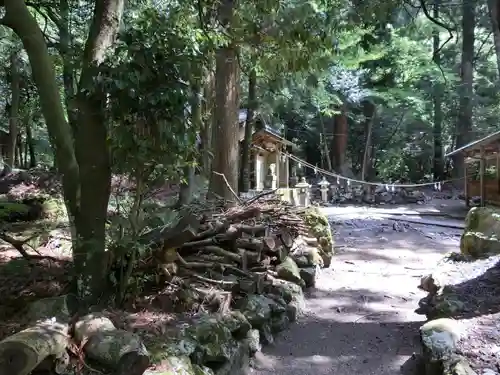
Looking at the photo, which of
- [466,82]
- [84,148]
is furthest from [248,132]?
[466,82]

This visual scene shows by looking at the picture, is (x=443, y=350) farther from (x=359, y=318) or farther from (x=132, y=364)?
(x=359, y=318)

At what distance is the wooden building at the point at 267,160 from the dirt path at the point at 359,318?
6.49 metres

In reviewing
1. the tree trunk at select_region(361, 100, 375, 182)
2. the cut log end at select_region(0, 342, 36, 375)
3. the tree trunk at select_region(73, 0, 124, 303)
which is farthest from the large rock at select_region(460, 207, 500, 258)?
the tree trunk at select_region(361, 100, 375, 182)

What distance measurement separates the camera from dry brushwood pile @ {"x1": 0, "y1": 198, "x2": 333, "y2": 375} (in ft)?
9.62

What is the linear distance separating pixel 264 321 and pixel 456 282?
8.00 ft

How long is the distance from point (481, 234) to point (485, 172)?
1096 centimetres

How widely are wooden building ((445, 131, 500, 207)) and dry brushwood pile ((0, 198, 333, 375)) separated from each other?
10.4 m

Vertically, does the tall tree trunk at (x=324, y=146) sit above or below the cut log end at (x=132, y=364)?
above

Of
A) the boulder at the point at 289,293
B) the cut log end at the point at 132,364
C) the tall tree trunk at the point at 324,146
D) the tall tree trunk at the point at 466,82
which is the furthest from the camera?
the tall tree trunk at the point at 324,146

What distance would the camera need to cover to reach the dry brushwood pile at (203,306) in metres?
2.93

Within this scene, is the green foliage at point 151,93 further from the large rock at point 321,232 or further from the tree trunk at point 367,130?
the tree trunk at point 367,130

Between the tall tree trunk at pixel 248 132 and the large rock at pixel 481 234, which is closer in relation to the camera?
the large rock at pixel 481 234

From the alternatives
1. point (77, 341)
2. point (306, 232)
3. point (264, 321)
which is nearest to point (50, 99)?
point (77, 341)

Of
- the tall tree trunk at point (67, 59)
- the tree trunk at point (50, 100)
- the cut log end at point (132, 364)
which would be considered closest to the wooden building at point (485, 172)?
the tall tree trunk at point (67, 59)
